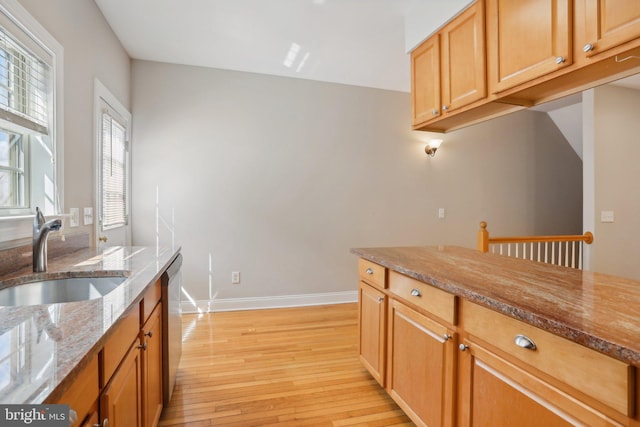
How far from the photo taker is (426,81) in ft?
7.27

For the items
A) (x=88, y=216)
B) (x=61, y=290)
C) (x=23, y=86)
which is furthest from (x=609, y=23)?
(x=88, y=216)

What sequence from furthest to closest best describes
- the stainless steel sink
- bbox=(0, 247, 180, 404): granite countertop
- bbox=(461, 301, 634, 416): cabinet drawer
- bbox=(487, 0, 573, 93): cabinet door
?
bbox=(487, 0, 573, 93): cabinet door, the stainless steel sink, bbox=(461, 301, 634, 416): cabinet drawer, bbox=(0, 247, 180, 404): granite countertop

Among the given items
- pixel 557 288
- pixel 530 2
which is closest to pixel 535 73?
pixel 530 2

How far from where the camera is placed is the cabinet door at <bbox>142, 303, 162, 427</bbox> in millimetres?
1332

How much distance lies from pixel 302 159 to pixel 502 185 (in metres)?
2.81

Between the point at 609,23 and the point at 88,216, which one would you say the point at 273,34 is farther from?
the point at 609,23

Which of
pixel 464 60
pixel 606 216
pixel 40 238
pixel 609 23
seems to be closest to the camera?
pixel 609 23

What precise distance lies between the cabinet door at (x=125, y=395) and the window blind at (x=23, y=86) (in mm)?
1222

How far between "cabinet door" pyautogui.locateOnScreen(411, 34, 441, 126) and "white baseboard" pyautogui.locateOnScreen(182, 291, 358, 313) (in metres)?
2.23

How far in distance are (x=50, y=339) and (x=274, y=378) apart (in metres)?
1.69

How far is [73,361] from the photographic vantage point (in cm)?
62

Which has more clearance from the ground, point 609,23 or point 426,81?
point 426,81

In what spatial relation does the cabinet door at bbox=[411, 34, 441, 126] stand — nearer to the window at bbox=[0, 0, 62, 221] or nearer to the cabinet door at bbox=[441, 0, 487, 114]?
the cabinet door at bbox=[441, 0, 487, 114]

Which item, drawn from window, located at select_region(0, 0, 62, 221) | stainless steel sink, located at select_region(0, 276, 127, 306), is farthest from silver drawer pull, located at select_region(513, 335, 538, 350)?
window, located at select_region(0, 0, 62, 221)
